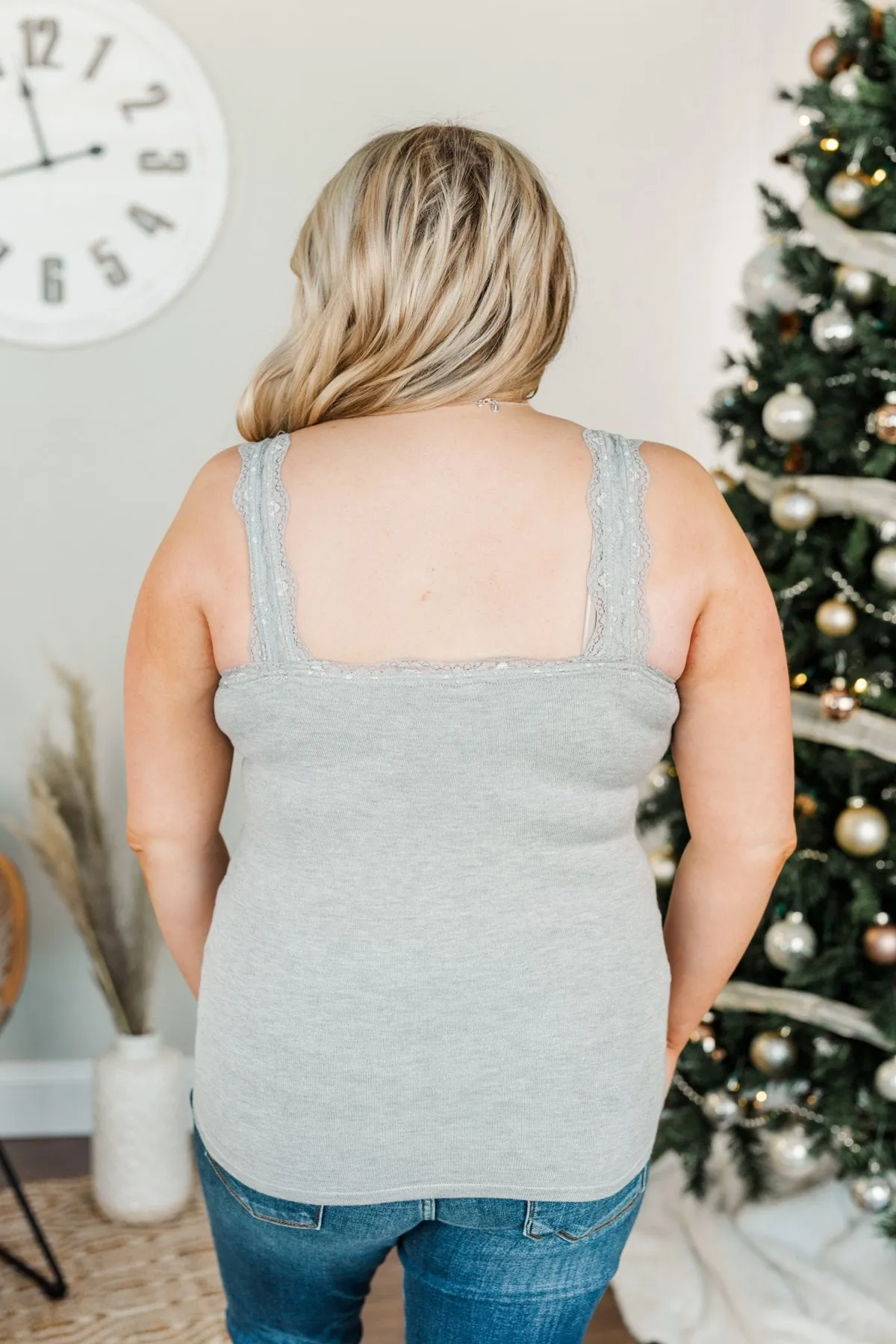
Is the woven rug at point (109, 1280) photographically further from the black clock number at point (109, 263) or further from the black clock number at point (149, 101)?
the black clock number at point (149, 101)

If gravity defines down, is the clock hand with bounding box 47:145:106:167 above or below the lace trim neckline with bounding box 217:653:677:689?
above

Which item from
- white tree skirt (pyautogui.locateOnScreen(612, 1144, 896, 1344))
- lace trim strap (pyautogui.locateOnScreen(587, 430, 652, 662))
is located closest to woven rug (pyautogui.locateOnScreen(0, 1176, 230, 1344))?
white tree skirt (pyautogui.locateOnScreen(612, 1144, 896, 1344))

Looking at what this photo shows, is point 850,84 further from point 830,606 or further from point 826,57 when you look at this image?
point 830,606

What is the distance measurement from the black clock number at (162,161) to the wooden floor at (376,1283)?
2.00m

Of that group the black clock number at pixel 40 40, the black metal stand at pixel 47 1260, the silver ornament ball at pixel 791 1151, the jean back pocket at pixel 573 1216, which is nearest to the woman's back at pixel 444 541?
the jean back pocket at pixel 573 1216

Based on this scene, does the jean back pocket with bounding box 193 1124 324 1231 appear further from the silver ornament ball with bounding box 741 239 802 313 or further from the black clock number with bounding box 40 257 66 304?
the black clock number with bounding box 40 257 66 304

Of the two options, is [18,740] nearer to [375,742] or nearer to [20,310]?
[20,310]

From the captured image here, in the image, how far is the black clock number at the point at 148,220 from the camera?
249cm

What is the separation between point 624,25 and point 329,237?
1913 millimetres

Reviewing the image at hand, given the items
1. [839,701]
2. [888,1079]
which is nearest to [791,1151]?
[888,1079]

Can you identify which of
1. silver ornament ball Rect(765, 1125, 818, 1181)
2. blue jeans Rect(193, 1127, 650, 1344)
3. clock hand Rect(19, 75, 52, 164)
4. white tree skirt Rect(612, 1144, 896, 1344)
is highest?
clock hand Rect(19, 75, 52, 164)

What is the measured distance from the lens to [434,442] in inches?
37.1

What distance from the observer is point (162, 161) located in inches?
97.9

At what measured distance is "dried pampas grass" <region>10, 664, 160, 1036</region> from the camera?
227cm
